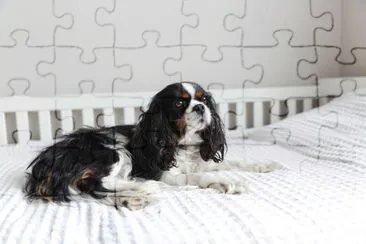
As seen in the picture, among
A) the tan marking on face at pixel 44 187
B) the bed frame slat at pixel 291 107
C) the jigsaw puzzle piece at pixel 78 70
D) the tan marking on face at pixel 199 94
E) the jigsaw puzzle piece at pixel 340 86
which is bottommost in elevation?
the tan marking on face at pixel 44 187

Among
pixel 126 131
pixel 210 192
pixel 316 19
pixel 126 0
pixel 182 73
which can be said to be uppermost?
pixel 126 0

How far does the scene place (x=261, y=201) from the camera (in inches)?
45.4

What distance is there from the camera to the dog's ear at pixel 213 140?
1.52 metres

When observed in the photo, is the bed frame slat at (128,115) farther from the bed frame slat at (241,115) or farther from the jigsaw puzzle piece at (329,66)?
the jigsaw puzzle piece at (329,66)

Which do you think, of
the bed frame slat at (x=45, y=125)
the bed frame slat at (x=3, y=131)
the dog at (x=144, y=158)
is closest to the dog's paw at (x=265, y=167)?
the dog at (x=144, y=158)

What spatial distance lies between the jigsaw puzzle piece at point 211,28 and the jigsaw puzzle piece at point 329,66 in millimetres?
350

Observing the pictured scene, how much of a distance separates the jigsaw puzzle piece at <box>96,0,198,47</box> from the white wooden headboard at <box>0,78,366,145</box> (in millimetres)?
262

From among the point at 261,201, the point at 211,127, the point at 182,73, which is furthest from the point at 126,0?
the point at 261,201

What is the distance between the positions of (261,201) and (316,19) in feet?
3.32

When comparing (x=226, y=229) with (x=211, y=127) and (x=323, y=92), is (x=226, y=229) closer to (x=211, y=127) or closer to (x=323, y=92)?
(x=211, y=127)

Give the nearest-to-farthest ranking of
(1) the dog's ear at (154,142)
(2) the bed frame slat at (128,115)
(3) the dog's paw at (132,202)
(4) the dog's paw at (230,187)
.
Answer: (3) the dog's paw at (132,202) < (4) the dog's paw at (230,187) < (1) the dog's ear at (154,142) < (2) the bed frame slat at (128,115)

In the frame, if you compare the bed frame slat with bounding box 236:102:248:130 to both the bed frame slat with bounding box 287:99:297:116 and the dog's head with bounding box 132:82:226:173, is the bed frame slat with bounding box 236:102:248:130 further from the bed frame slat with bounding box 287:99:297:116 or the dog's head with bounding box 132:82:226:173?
the dog's head with bounding box 132:82:226:173

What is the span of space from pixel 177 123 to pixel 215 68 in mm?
678

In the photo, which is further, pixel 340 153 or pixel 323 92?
pixel 323 92
